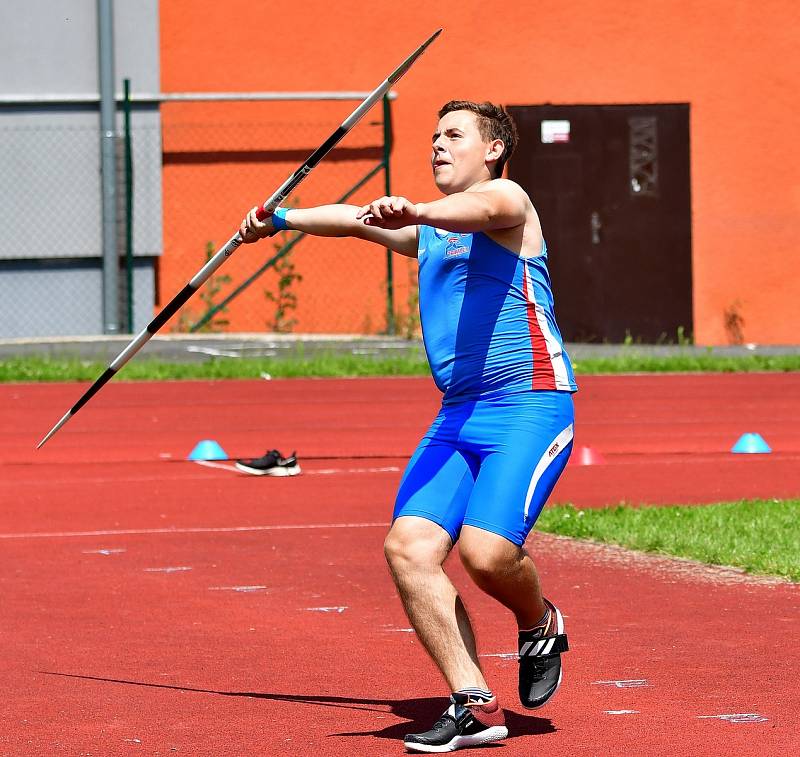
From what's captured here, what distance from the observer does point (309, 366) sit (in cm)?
1789

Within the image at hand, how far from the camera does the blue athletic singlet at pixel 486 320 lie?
5500mm

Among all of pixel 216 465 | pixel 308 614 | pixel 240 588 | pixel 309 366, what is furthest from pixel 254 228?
pixel 309 366

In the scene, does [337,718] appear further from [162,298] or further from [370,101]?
[162,298]

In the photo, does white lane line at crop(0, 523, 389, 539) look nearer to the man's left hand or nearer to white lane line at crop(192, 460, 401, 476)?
white lane line at crop(192, 460, 401, 476)

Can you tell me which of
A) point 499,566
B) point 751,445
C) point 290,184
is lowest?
point 751,445

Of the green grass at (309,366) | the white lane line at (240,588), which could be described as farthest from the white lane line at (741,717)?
the green grass at (309,366)

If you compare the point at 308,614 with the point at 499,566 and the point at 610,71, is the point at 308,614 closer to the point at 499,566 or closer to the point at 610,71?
the point at 499,566

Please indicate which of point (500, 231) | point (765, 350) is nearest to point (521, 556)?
point (500, 231)

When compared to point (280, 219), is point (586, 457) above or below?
A: below

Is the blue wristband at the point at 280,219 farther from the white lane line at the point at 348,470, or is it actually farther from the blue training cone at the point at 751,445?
the blue training cone at the point at 751,445

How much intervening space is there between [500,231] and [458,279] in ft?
0.67

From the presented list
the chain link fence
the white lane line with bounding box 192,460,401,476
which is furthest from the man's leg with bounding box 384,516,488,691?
the chain link fence

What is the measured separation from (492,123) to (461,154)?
157mm

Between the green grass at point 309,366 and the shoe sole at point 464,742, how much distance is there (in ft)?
39.8
